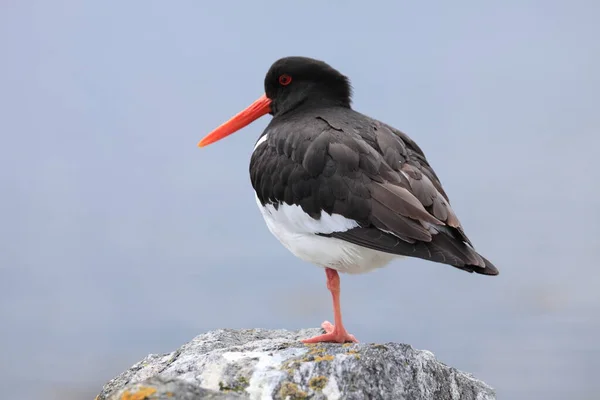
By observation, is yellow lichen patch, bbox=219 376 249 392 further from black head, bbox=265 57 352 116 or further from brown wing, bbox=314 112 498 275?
black head, bbox=265 57 352 116

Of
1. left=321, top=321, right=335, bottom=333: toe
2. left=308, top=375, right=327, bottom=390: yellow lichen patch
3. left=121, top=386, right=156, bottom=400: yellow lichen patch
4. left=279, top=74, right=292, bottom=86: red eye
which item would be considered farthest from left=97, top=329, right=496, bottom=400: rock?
left=279, top=74, right=292, bottom=86: red eye

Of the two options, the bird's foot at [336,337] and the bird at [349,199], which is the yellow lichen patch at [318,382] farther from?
the bird's foot at [336,337]

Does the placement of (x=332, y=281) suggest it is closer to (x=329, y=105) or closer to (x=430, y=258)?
(x=430, y=258)

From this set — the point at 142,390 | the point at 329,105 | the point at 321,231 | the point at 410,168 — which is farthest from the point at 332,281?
the point at 142,390

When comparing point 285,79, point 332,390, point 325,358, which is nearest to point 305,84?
point 285,79

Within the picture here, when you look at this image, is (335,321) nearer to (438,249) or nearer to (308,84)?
(438,249)
